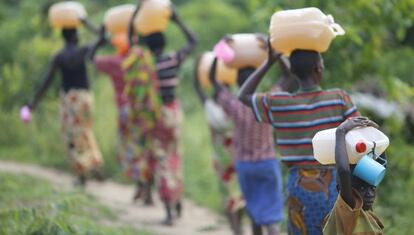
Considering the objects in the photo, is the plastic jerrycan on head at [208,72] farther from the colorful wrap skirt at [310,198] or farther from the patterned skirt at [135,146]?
the colorful wrap skirt at [310,198]

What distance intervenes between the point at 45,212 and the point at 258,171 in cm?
166

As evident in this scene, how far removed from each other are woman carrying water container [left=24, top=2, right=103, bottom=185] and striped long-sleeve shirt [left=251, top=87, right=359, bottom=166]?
14.3 feet

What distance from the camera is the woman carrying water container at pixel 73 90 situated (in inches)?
344

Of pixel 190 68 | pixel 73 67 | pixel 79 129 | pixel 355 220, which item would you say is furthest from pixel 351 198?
pixel 190 68

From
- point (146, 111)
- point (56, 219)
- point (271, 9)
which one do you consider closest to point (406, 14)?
point (271, 9)

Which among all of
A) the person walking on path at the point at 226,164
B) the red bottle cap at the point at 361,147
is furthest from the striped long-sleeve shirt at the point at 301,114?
the person walking on path at the point at 226,164

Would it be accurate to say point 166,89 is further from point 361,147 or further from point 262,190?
point 361,147

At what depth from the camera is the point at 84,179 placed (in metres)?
9.43

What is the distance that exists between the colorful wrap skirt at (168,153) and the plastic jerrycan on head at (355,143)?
4.16 meters

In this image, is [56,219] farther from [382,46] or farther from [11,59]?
[11,59]

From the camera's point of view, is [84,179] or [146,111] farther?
[84,179]

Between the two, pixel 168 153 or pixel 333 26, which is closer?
pixel 333 26

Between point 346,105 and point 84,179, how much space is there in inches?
216

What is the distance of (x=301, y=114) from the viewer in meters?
4.54
